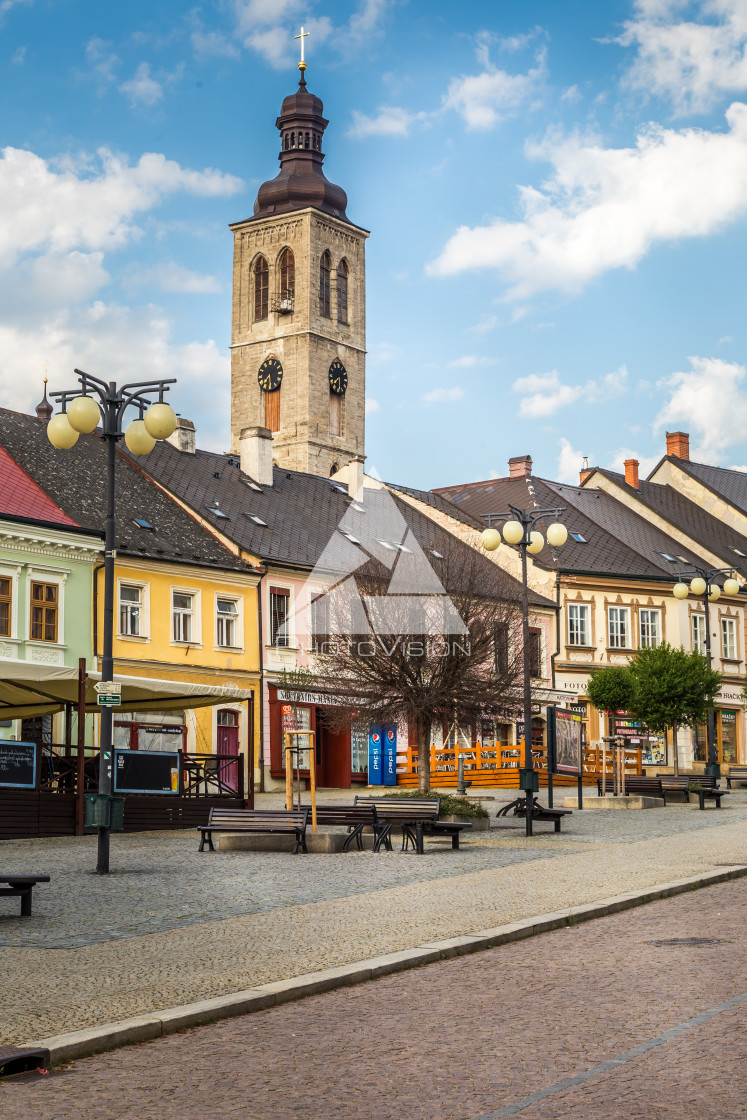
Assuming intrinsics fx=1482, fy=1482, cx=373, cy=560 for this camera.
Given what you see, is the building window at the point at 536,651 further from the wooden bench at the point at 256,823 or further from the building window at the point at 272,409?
the building window at the point at 272,409

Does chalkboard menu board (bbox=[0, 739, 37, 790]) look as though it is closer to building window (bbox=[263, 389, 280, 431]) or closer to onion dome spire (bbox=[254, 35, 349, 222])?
building window (bbox=[263, 389, 280, 431])

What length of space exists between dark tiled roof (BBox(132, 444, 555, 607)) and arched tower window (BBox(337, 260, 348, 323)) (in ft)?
170

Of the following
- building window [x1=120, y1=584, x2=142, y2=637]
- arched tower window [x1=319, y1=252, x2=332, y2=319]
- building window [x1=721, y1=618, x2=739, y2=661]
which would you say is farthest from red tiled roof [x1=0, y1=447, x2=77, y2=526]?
arched tower window [x1=319, y1=252, x2=332, y2=319]

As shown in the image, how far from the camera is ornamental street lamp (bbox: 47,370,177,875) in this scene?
58.7ft

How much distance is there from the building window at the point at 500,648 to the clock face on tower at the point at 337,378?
6959cm

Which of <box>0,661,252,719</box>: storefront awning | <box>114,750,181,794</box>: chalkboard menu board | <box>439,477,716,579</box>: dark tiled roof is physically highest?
<box>439,477,716,579</box>: dark tiled roof

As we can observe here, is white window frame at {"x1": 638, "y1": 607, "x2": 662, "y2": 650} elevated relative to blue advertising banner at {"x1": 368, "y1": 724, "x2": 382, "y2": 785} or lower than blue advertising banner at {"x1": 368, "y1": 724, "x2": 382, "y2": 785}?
elevated

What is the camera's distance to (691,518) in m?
67.2

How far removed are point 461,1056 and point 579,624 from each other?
49.4m

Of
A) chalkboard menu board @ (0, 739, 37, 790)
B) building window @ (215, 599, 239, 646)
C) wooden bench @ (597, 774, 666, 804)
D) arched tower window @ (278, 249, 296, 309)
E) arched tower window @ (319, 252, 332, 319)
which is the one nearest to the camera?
chalkboard menu board @ (0, 739, 37, 790)

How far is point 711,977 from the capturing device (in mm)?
10523

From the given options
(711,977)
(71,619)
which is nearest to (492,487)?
(71,619)

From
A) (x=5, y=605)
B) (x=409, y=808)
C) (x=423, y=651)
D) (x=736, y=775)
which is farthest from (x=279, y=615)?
(x=409, y=808)

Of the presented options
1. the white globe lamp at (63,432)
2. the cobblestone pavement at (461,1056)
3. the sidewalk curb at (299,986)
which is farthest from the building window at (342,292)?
the cobblestone pavement at (461,1056)
